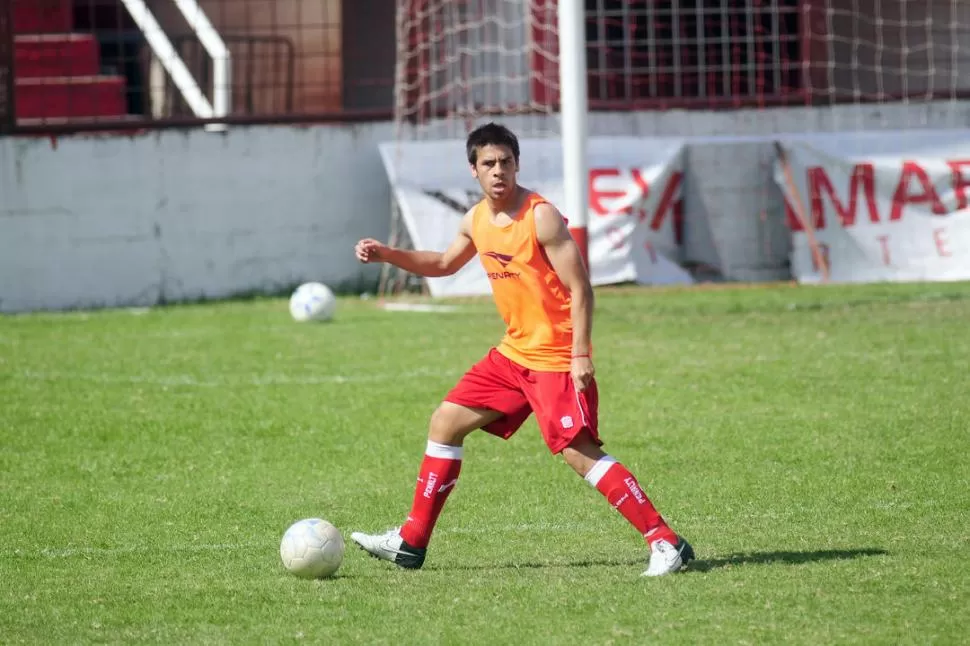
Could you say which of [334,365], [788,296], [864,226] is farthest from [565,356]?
[864,226]

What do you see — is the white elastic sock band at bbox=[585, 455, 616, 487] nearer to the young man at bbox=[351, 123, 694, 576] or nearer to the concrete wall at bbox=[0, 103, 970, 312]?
the young man at bbox=[351, 123, 694, 576]

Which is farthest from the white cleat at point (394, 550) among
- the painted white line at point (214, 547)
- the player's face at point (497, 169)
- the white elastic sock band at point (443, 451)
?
the player's face at point (497, 169)

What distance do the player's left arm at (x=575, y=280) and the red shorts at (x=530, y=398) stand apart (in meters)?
0.10

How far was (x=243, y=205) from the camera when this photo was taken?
17578 millimetres

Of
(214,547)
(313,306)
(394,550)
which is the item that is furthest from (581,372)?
(313,306)

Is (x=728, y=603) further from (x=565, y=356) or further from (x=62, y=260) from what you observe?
(x=62, y=260)

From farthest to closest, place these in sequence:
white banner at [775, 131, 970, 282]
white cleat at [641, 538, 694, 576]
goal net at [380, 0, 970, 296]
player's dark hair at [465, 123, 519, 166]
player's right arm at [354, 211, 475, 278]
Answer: goal net at [380, 0, 970, 296]
white banner at [775, 131, 970, 282]
player's right arm at [354, 211, 475, 278]
player's dark hair at [465, 123, 519, 166]
white cleat at [641, 538, 694, 576]

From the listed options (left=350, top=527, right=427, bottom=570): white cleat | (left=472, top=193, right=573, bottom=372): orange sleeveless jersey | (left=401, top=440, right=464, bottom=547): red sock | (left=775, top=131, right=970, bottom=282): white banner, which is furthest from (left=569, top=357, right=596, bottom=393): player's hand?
(left=775, top=131, right=970, bottom=282): white banner

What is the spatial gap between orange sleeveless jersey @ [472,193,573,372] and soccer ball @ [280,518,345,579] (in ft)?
3.23

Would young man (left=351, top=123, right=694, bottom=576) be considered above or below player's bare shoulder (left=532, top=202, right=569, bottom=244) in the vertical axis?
below

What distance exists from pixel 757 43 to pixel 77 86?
8.09 meters

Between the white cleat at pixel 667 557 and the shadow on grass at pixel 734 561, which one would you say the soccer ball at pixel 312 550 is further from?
the white cleat at pixel 667 557

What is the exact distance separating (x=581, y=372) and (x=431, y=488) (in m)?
0.80

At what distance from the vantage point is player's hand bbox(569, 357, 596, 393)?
6.05 meters
